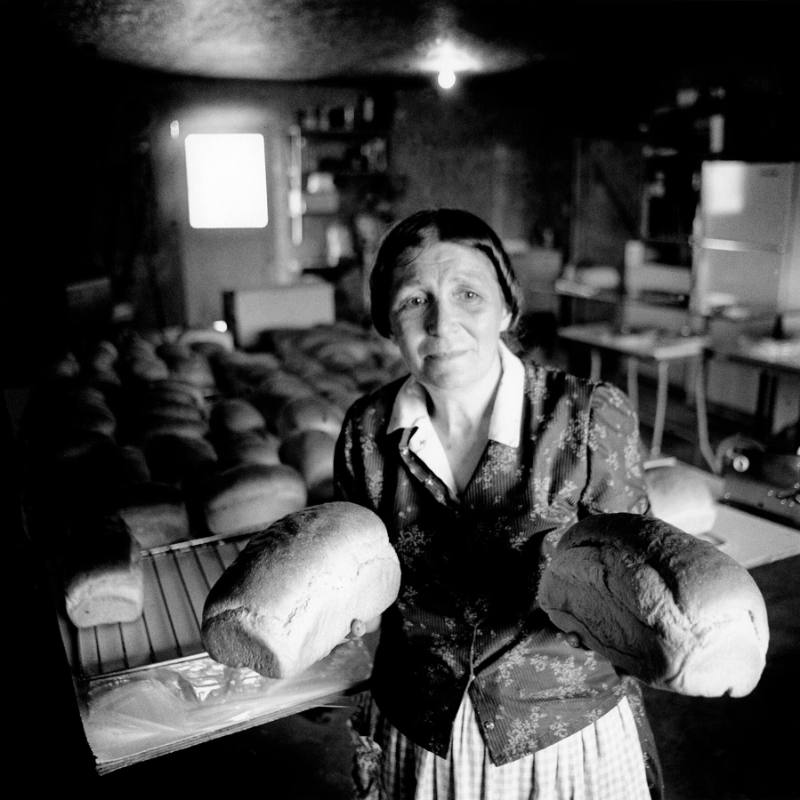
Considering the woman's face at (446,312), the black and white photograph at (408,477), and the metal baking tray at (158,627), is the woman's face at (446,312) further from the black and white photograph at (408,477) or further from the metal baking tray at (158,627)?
the metal baking tray at (158,627)

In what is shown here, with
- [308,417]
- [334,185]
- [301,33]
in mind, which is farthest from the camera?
[334,185]

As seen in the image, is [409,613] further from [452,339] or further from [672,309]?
[672,309]

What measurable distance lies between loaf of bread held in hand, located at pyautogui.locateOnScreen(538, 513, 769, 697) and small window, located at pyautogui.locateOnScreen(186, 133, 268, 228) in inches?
282

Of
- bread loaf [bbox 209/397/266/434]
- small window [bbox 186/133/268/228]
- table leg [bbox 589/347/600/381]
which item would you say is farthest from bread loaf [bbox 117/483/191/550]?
small window [bbox 186/133/268/228]

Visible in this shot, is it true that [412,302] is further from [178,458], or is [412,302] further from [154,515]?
[178,458]

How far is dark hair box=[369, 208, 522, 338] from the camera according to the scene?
53.7 inches

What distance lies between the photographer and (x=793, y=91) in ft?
21.2

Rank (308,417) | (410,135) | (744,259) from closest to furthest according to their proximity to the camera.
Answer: (308,417), (744,259), (410,135)

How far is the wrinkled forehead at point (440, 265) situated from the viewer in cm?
135

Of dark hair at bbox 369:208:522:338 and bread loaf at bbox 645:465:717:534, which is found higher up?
dark hair at bbox 369:208:522:338

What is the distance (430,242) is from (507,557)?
0.56m

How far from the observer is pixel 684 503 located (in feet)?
7.75

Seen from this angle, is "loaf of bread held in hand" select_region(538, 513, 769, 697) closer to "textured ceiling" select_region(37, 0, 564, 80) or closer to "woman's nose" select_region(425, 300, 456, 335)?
"woman's nose" select_region(425, 300, 456, 335)

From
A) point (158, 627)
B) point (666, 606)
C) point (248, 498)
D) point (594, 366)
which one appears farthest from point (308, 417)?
point (594, 366)
